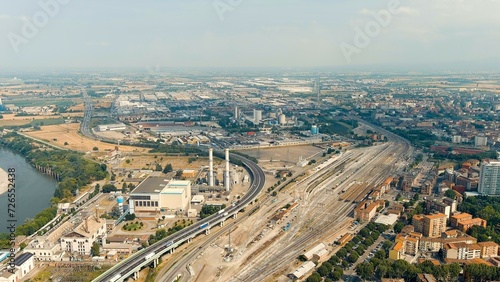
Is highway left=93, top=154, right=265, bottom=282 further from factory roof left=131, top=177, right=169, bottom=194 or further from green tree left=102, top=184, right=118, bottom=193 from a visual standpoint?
green tree left=102, top=184, right=118, bottom=193

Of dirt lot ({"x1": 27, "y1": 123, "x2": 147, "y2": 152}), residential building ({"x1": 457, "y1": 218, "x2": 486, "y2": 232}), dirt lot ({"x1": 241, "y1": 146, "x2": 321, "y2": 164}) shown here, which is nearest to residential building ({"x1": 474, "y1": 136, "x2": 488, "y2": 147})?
dirt lot ({"x1": 241, "y1": 146, "x2": 321, "y2": 164})

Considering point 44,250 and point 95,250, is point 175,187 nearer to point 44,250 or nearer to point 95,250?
point 95,250

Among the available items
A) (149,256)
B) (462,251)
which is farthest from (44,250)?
(462,251)

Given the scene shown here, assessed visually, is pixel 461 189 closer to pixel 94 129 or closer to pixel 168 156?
pixel 168 156

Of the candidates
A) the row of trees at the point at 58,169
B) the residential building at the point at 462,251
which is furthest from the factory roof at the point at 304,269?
the row of trees at the point at 58,169

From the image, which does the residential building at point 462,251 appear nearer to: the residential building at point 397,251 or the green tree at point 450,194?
the residential building at point 397,251

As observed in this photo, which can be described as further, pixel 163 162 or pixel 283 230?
pixel 163 162

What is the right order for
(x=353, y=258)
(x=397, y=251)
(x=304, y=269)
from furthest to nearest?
(x=397, y=251)
(x=353, y=258)
(x=304, y=269)
